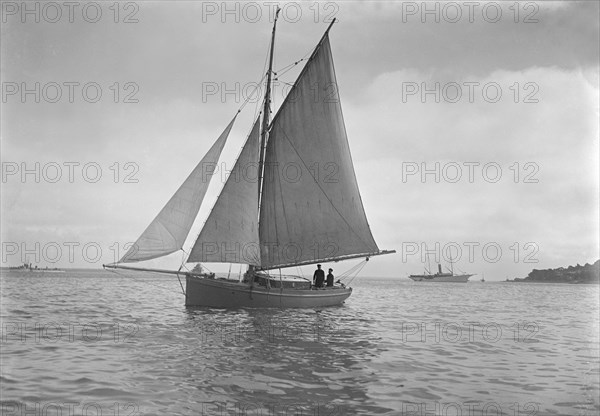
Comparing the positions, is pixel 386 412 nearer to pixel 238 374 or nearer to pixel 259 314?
pixel 238 374

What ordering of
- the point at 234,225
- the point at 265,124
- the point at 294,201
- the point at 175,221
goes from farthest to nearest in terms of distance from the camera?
1. the point at 265,124
2. the point at 294,201
3. the point at 234,225
4. the point at 175,221

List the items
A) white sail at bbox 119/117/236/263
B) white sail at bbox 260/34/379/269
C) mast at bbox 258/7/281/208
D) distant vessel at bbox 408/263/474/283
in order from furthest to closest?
1. distant vessel at bbox 408/263/474/283
2. mast at bbox 258/7/281/208
3. white sail at bbox 260/34/379/269
4. white sail at bbox 119/117/236/263

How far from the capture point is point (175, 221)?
24.1 m

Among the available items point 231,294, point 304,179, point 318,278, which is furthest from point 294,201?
point 231,294

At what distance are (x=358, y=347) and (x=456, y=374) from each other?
4.16 metres

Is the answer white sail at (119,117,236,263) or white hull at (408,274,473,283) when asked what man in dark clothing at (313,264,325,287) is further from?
white hull at (408,274,473,283)

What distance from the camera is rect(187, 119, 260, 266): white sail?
25.7m

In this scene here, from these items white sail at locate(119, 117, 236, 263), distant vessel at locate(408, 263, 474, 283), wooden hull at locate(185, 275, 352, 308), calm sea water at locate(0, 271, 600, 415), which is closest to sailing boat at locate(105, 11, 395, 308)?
wooden hull at locate(185, 275, 352, 308)

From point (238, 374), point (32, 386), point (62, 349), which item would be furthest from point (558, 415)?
point (62, 349)

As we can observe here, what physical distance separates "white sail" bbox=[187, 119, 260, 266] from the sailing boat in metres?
0.06

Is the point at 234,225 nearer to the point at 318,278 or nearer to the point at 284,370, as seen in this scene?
the point at 318,278

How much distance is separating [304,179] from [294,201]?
56.4 inches

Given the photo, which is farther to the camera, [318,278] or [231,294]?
[318,278]

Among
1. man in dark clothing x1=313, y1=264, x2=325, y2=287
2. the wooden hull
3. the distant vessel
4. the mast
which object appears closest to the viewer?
the wooden hull
